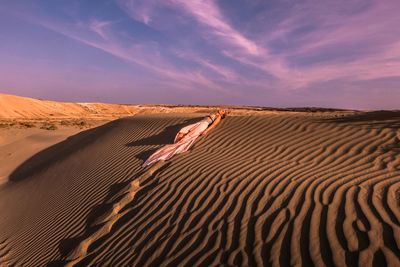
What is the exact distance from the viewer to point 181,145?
8.14 m

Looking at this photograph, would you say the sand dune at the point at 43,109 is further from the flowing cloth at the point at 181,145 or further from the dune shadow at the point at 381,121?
the dune shadow at the point at 381,121

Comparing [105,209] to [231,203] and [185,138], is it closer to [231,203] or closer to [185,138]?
[231,203]

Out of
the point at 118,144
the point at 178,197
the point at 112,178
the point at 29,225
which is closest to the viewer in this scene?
the point at 178,197

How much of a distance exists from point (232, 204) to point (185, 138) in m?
4.32

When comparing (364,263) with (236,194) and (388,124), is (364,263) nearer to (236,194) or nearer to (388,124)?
(236,194)

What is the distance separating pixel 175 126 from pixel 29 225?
18.1ft

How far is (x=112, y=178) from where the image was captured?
291 inches

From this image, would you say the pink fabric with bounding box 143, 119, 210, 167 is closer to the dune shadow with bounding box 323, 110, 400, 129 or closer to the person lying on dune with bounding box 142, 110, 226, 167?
the person lying on dune with bounding box 142, 110, 226, 167

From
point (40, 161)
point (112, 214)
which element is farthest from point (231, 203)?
point (40, 161)

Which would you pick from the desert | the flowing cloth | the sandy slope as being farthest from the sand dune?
the sandy slope

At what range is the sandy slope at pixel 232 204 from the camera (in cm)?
344

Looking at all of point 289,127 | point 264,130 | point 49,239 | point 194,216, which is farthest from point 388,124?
point 49,239

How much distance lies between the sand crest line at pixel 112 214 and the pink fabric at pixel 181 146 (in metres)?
0.44

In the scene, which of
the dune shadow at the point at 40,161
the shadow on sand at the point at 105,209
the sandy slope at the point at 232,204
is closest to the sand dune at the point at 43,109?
the dune shadow at the point at 40,161
